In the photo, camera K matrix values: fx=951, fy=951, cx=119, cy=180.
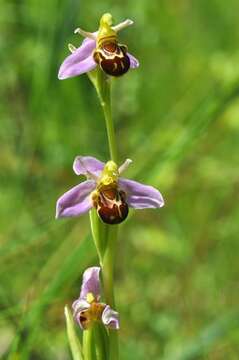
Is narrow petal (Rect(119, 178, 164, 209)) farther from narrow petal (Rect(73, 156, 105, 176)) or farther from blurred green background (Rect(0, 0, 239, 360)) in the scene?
blurred green background (Rect(0, 0, 239, 360))

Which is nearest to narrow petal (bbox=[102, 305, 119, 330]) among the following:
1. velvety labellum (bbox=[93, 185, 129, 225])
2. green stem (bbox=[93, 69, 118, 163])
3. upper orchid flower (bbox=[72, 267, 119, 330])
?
upper orchid flower (bbox=[72, 267, 119, 330])

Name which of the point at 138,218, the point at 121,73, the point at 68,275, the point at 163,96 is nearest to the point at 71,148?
the point at 138,218

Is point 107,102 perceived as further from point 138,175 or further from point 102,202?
point 138,175

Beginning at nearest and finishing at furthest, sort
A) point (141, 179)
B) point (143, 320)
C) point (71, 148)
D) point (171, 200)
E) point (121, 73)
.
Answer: point (121, 73), point (141, 179), point (143, 320), point (171, 200), point (71, 148)

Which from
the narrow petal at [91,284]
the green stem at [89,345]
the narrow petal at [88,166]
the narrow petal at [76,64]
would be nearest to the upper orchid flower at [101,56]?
the narrow petal at [76,64]

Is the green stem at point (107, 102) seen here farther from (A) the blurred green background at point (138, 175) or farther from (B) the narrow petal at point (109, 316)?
(A) the blurred green background at point (138, 175)

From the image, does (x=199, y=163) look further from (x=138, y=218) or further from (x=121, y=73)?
(x=121, y=73)
